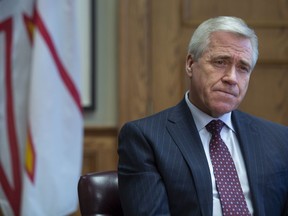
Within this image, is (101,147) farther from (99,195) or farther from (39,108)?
A: (99,195)

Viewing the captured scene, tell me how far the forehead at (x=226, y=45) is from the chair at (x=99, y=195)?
553 millimetres

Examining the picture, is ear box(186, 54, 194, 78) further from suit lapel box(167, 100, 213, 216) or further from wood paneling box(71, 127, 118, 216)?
wood paneling box(71, 127, 118, 216)

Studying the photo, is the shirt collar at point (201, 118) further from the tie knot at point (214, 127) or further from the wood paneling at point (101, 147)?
the wood paneling at point (101, 147)

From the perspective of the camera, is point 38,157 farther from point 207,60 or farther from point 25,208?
point 207,60

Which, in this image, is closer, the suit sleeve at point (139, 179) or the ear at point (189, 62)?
the suit sleeve at point (139, 179)

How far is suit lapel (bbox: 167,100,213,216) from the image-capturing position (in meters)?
1.39

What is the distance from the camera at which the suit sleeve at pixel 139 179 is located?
4.47ft

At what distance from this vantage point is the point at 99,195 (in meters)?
1.55

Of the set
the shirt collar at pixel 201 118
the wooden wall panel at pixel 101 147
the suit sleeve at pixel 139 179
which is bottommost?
the wooden wall panel at pixel 101 147

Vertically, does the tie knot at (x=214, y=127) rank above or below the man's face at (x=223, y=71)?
below

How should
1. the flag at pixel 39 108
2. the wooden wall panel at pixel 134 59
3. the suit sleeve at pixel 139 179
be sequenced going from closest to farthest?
the suit sleeve at pixel 139 179, the flag at pixel 39 108, the wooden wall panel at pixel 134 59

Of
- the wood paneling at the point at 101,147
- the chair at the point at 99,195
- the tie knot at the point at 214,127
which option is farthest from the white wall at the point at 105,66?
the tie knot at the point at 214,127

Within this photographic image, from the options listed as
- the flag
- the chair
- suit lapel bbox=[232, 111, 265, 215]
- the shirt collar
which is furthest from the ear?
the flag

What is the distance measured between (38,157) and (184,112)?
0.95 metres
